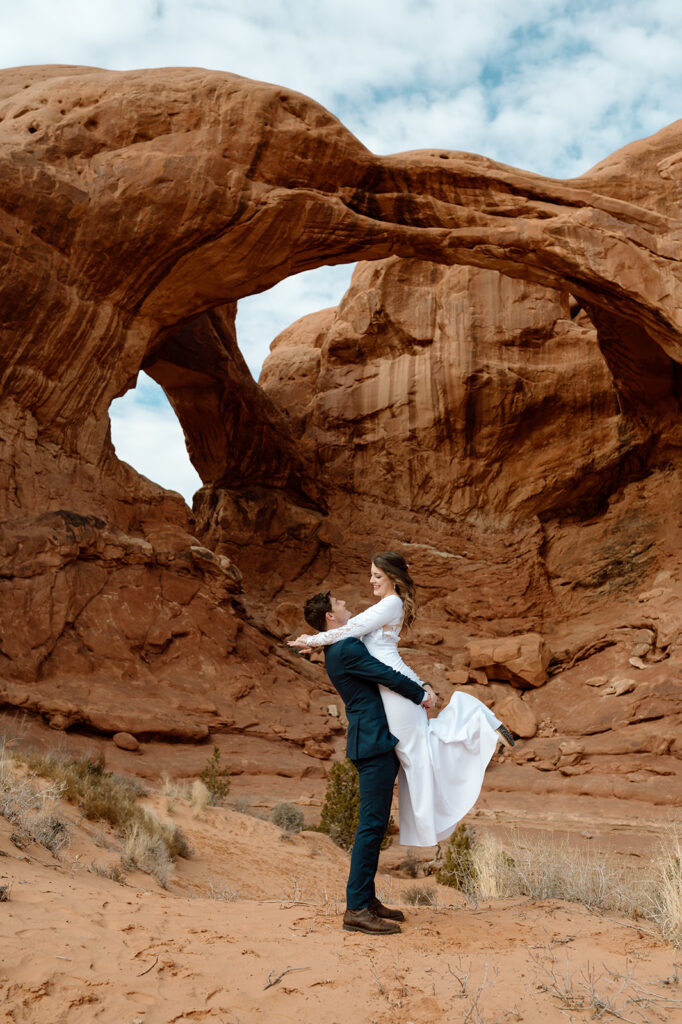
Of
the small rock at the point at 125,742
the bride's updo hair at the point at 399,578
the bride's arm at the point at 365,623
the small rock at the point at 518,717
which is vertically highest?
the bride's updo hair at the point at 399,578

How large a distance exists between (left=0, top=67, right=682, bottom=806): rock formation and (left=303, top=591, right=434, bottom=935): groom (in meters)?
8.59

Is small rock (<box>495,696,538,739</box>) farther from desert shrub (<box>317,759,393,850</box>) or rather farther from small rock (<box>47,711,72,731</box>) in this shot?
small rock (<box>47,711,72,731</box>)

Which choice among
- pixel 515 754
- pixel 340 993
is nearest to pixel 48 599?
pixel 515 754

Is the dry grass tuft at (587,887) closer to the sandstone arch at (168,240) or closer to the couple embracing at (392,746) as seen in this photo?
the couple embracing at (392,746)

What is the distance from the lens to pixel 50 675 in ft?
41.2

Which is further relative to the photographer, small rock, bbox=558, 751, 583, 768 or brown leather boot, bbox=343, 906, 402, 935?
small rock, bbox=558, 751, 583, 768

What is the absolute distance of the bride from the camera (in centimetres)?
403

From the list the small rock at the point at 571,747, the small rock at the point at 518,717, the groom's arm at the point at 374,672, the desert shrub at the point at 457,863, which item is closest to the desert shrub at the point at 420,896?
the desert shrub at the point at 457,863

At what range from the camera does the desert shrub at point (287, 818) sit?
952 centimetres

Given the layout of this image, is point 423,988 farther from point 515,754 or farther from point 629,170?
point 629,170

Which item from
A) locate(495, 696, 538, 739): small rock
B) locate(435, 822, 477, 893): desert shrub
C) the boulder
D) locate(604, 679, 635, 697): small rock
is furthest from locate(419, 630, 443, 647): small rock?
locate(435, 822, 477, 893): desert shrub

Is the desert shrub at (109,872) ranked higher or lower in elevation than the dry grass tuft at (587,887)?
lower

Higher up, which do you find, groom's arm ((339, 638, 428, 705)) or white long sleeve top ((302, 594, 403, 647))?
white long sleeve top ((302, 594, 403, 647))

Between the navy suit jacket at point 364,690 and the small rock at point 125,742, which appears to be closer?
the navy suit jacket at point 364,690
